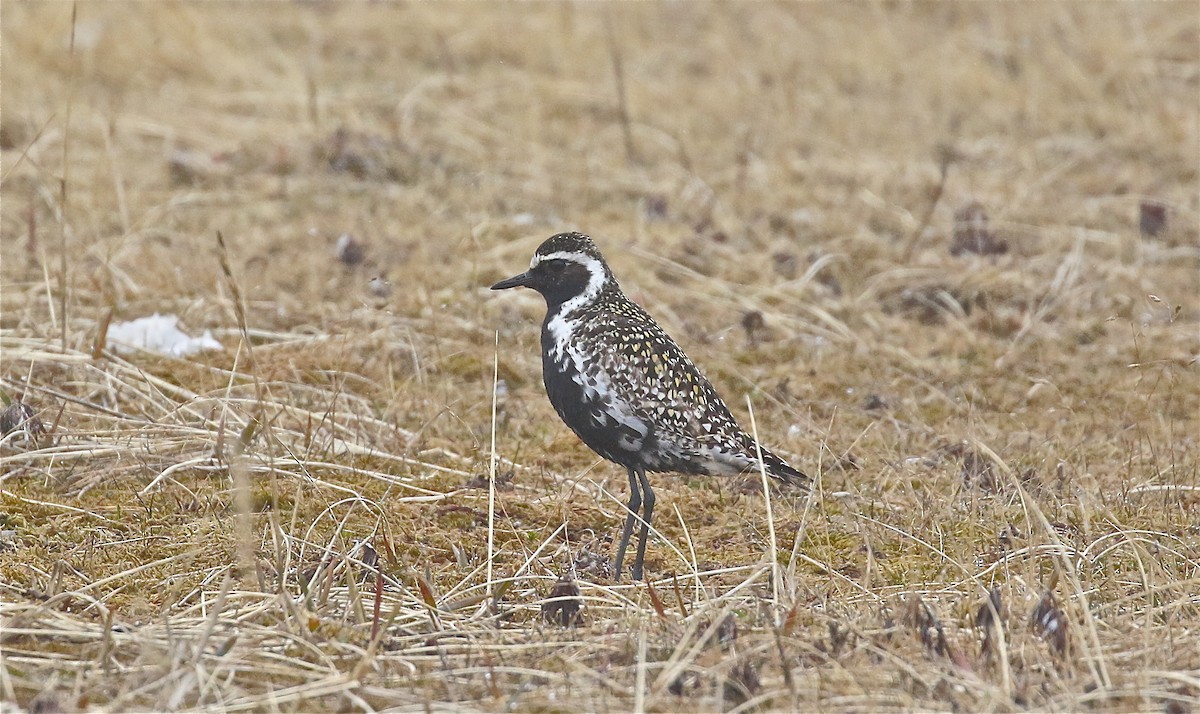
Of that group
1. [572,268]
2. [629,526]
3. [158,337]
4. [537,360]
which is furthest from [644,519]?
[158,337]

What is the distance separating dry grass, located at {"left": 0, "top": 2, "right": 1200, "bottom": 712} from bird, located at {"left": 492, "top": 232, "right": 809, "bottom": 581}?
10.1 inches

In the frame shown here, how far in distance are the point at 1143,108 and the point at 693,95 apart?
3352 mm

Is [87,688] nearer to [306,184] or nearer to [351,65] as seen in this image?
[306,184]

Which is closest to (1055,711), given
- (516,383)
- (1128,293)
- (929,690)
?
(929,690)

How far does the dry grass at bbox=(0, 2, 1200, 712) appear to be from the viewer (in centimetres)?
378

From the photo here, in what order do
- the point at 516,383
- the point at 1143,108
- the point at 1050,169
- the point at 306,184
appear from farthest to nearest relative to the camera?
the point at 1143,108 → the point at 1050,169 → the point at 306,184 → the point at 516,383

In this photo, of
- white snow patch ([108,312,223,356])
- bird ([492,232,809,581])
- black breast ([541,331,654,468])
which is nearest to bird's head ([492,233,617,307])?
bird ([492,232,809,581])

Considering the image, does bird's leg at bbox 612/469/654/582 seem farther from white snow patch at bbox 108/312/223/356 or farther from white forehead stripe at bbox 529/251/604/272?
white snow patch at bbox 108/312/223/356

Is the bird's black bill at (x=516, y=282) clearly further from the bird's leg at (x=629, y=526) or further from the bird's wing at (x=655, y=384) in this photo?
the bird's leg at (x=629, y=526)

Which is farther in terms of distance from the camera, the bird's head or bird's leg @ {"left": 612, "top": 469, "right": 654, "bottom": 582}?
the bird's head

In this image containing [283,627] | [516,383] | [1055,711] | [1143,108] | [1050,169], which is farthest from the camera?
[1143,108]

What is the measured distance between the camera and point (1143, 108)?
10.4 metres

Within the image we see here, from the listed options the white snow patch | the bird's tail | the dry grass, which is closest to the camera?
the dry grass

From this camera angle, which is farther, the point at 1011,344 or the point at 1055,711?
the point at 1011,344
